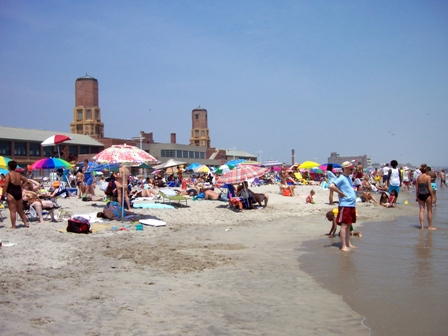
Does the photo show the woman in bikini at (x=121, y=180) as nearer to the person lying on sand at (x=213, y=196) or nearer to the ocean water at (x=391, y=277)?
the ocean water at (x=391, y=277)

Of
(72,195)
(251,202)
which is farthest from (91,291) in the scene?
(72,195)

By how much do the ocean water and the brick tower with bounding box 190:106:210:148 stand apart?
7556 centimetres

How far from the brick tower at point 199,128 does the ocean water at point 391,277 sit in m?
75.6

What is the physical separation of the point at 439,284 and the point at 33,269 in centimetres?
513

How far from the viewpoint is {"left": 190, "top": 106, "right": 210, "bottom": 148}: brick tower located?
84000 millimetres

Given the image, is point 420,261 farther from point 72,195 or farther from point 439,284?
point 72,195

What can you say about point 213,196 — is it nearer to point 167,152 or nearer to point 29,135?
point 29,135

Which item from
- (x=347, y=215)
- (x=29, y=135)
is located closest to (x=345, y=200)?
(x=347, y=215)

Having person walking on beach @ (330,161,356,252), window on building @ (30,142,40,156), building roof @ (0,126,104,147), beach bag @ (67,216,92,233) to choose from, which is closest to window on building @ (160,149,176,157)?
building roof @ (0,126,104,147)

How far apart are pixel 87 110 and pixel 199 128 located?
2964 centimetres

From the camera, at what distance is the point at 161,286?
4.83m

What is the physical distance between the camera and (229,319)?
383 centimetres

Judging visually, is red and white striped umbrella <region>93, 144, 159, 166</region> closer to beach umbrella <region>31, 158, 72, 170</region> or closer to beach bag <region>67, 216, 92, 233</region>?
beach bag <region>67, 216, 92, 233</region>

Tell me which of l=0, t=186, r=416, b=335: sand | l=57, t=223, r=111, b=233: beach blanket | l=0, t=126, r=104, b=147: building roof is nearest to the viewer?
l=0, t=186, r=416, b=335: sand
